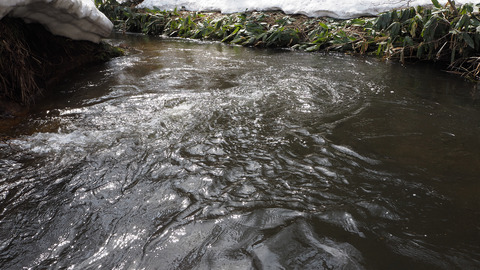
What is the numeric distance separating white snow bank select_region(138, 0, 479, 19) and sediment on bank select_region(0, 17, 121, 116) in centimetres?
671

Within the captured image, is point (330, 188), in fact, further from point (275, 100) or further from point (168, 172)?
point (275, 100)

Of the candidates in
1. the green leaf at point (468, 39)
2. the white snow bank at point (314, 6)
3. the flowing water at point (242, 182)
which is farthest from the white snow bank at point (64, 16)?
the white snow bank at point (314, 6)

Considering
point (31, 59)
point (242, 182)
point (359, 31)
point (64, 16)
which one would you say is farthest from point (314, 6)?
point (242, 182)

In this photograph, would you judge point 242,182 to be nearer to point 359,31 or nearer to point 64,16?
point 64,16

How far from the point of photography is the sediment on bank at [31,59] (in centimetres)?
349

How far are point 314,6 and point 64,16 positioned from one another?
8057 millimetres

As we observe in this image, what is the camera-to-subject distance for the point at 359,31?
8.19 metres

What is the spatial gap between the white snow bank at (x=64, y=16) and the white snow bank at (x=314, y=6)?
6.20 meters

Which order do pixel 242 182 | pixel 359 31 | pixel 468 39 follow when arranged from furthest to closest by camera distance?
pixel 359 31 < pixel 468 39 < pixel 242 182

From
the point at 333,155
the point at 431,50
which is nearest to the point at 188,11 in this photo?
the point at 431,50

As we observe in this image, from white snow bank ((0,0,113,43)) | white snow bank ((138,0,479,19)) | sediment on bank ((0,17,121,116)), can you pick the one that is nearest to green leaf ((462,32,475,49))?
white snow bank ((138,0,479,19))

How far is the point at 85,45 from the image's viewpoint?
570 cm

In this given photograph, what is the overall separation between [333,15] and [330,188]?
8.75 meters

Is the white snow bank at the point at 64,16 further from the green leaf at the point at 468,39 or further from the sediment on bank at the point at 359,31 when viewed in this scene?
the green leaf at the point at 468,39
